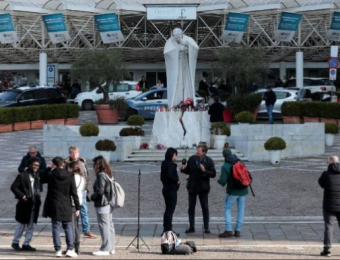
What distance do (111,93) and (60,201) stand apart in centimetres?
2916

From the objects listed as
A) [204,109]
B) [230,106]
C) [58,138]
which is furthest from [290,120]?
[58,138]

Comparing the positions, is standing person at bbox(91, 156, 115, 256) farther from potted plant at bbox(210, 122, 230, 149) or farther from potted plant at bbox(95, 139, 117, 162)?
potted plant at bbox(210, 122, 230, 149)

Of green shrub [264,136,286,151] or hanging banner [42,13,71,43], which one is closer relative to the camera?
green shrub [264,136,286,151]

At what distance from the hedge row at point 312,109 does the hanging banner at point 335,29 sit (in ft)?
37.5

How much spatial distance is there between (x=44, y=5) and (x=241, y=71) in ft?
47.2

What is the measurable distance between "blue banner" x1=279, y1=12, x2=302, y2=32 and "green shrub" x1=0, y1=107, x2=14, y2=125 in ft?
54.0

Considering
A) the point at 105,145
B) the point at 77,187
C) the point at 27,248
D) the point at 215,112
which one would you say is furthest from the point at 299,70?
the point at 27,248

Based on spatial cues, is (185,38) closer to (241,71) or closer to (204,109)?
(204,109)

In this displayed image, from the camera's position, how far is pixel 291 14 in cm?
4331

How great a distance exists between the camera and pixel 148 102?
36.5 meters

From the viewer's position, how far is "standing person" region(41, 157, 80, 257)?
41.5 feet

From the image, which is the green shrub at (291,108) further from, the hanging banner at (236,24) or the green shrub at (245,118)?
the hanging banner at (236,24)

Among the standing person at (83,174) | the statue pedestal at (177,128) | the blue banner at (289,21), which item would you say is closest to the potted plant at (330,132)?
the statue pedestal at (177,128)

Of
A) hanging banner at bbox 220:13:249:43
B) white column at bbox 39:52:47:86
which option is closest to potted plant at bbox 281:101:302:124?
hanging banner at bbox 220:13:249:43
